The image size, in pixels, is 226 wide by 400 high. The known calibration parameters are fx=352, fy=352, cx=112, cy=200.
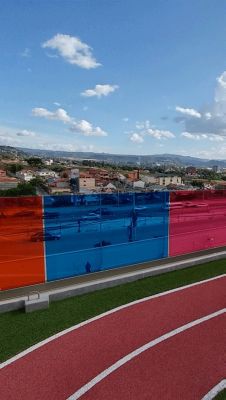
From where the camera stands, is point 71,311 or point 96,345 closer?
point 96,345

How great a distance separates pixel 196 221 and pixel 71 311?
546cm

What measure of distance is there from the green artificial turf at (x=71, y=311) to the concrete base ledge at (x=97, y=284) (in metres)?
0.14

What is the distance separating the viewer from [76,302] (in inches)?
303

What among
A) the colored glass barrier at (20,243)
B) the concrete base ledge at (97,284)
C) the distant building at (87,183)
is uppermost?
the colored glass barrier at (20,243)

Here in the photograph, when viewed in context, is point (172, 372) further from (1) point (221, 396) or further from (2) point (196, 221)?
(2) point (196, 221)

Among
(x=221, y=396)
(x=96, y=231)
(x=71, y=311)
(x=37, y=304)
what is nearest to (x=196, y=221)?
(x=96, y=231)

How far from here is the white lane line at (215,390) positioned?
15.1ft

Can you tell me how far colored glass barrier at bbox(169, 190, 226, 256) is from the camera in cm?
1065

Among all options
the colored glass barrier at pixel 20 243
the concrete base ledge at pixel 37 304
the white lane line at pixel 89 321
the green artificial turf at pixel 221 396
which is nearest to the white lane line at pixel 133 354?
the white lane line at pixel 89 321

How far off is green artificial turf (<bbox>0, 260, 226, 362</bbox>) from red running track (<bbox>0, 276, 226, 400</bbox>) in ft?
1.02

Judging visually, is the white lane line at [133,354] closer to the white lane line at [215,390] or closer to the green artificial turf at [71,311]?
the white lane line at [215,390]

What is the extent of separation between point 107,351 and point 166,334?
120cm

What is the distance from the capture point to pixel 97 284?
27.6ft

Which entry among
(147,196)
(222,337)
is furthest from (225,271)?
(222,337)
